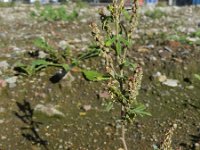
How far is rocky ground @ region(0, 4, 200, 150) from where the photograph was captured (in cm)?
627

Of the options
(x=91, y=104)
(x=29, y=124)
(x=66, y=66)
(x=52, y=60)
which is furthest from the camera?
(x=52, y=60)

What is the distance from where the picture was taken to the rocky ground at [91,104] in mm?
6273

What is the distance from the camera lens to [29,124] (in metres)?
6.57

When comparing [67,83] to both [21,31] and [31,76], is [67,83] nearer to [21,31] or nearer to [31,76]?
[31,76]

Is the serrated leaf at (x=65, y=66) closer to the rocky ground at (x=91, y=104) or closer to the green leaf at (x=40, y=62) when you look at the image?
the rocky ground at (x=91, y=104)

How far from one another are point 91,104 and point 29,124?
3.68 feet

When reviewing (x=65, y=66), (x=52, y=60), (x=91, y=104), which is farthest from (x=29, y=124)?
(x=52, y=60)

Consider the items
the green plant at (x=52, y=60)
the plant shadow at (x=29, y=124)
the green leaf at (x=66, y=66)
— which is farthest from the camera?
the green plant at (x=52, y=60)

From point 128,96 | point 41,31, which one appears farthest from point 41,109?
point 41,31

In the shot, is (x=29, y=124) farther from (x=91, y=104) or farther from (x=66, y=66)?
(x=66, y=66)

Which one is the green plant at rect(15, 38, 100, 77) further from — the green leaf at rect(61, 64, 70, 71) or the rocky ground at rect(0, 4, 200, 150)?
the rocky ground at rect(0, 4, 200, 150)

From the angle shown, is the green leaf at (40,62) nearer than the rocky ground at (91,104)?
No

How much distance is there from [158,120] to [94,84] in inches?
55.6

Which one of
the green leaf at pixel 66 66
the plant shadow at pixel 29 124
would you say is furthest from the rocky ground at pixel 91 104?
the green leaf at pixel 66 66
